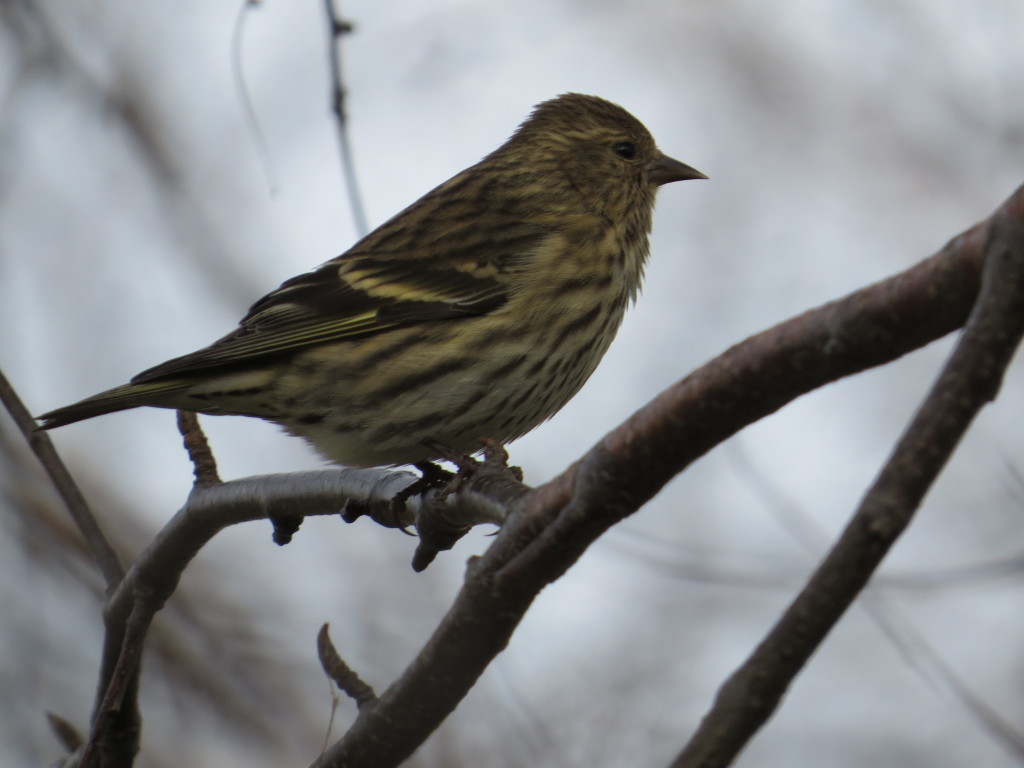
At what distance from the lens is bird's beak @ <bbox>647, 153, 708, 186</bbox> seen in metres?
6.52

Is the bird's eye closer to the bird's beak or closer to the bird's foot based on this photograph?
the bird's beak

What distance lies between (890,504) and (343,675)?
1.93 meters

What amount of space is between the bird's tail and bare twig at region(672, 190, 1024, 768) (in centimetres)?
300

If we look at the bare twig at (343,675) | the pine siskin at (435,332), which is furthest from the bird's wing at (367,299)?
the bare twig at (343,675)

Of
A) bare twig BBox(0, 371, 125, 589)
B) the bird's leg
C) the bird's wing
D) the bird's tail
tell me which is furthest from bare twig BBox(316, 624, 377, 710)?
the bird's wing

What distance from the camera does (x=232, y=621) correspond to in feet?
26.9

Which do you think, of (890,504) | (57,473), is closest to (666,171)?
(57,473)

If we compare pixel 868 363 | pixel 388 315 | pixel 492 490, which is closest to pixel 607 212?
pixel 388 315

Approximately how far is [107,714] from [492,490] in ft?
4.71

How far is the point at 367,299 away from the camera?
5469mm

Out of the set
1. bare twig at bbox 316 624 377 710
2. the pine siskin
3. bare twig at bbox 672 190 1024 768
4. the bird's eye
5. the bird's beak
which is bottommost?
bare twig at bbox 316 624 377 710

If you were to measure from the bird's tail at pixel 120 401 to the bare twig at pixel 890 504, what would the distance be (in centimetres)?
300

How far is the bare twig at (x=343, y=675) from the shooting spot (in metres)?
3.26

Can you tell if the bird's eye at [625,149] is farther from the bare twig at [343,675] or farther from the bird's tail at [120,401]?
the bare twig at [343,675]
